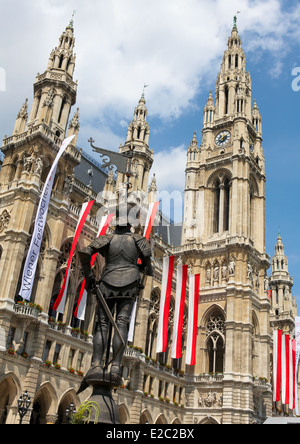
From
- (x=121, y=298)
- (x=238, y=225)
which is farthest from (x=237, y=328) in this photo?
(x=121, y=298)

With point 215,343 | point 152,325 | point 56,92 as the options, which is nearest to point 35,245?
point 56,92

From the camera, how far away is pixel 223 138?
59.7 metres

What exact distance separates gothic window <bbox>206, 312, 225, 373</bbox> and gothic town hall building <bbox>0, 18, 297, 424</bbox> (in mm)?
108

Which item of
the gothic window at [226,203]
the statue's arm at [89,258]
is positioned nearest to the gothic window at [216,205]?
the gothic window at [226,203]

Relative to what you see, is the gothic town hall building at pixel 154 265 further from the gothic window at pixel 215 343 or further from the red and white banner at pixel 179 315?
the red and white banner at pixel 179 315

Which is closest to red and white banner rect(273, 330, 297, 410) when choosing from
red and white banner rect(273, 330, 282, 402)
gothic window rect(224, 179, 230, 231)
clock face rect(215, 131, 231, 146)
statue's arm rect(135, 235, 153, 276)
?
red and white banner rect(273, 330, 282, 402)

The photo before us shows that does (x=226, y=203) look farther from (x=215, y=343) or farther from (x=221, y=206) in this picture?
(x=215, y=343)

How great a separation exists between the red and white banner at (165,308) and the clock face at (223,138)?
955 inches

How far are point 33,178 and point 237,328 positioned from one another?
2481 centimetres

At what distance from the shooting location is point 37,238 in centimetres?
3136

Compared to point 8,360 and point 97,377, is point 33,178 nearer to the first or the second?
point 8,360

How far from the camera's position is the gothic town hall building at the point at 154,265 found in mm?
31859

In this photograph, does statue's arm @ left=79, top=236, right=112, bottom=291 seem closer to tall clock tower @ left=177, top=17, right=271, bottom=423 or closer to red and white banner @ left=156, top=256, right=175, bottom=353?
red and white banner @ left=156, top=256, right=175, bottom=353

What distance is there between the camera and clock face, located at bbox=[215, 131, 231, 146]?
59.3 metres
